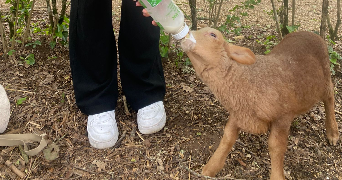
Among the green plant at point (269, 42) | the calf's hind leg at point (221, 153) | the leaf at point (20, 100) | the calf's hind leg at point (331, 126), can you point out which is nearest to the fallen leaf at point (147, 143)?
the calf's hind leg at point (221, 153)

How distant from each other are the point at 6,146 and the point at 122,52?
1082 mm

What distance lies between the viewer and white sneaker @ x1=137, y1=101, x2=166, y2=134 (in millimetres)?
2420

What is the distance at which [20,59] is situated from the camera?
3139mm

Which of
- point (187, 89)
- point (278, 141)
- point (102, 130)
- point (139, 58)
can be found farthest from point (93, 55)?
point (278, 141)

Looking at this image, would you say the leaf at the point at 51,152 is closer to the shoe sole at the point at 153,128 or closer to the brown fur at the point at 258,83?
the shoe sole at the point at 153,128

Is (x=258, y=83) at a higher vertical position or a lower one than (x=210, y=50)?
lower

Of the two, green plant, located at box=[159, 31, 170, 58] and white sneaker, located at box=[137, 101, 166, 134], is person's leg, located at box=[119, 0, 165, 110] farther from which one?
green plant, located at box=[159, 31, 170, 58]

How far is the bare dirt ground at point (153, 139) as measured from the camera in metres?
2.20

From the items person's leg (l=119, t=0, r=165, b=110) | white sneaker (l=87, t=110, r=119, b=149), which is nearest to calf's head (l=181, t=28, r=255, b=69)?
Answer: person's leg (l=119, t=0, r=165, b=110)

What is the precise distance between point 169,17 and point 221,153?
947 mm

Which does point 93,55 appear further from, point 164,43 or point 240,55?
point 240,55

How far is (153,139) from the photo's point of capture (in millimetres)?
2441

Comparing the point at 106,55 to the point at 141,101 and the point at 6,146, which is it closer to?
the point at 141,101

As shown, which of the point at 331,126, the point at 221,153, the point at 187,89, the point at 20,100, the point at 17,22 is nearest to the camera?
the point at 221,153
